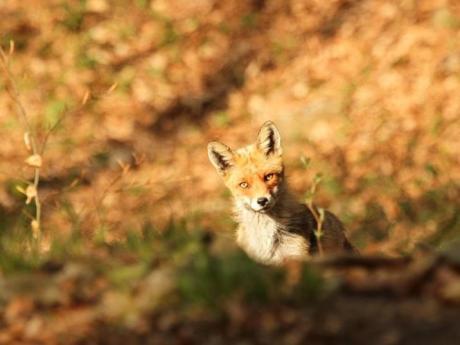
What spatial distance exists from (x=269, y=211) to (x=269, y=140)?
865 mm

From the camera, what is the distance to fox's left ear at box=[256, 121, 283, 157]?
10219 millimetres

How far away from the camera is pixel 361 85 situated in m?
18.0

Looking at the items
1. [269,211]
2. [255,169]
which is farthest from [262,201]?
[255,169]

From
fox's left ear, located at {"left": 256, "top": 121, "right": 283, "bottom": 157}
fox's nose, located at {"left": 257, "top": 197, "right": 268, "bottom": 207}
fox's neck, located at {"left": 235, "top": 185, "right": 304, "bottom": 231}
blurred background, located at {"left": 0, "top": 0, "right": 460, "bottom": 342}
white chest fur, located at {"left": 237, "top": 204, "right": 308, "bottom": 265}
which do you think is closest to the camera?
white chest fur, located at {"left": 237, "top": 204, "right": 308, "bottom": 265}

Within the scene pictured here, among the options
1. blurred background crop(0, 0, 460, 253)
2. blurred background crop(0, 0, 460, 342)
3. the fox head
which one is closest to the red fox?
the fox head

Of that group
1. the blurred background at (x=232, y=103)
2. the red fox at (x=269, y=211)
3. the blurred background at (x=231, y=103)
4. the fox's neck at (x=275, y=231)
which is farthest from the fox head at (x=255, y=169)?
the blurred background at (x=232, y=103)

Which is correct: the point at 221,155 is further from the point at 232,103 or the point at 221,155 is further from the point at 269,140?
the point at 232,103

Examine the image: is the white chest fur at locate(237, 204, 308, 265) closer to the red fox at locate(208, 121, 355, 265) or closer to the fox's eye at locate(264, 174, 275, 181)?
the red fox at locate(208, 121, 355, 265)

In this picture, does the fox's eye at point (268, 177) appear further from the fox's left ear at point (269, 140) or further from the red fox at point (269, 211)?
the fox's left ear at point (269, 140)

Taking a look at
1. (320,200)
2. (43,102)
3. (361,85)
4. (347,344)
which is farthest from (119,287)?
(43,102)

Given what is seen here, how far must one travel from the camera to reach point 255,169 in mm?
9891

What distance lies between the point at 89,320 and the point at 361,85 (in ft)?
41.7

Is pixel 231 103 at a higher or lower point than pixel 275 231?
higher

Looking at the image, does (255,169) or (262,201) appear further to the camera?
(255,169)
